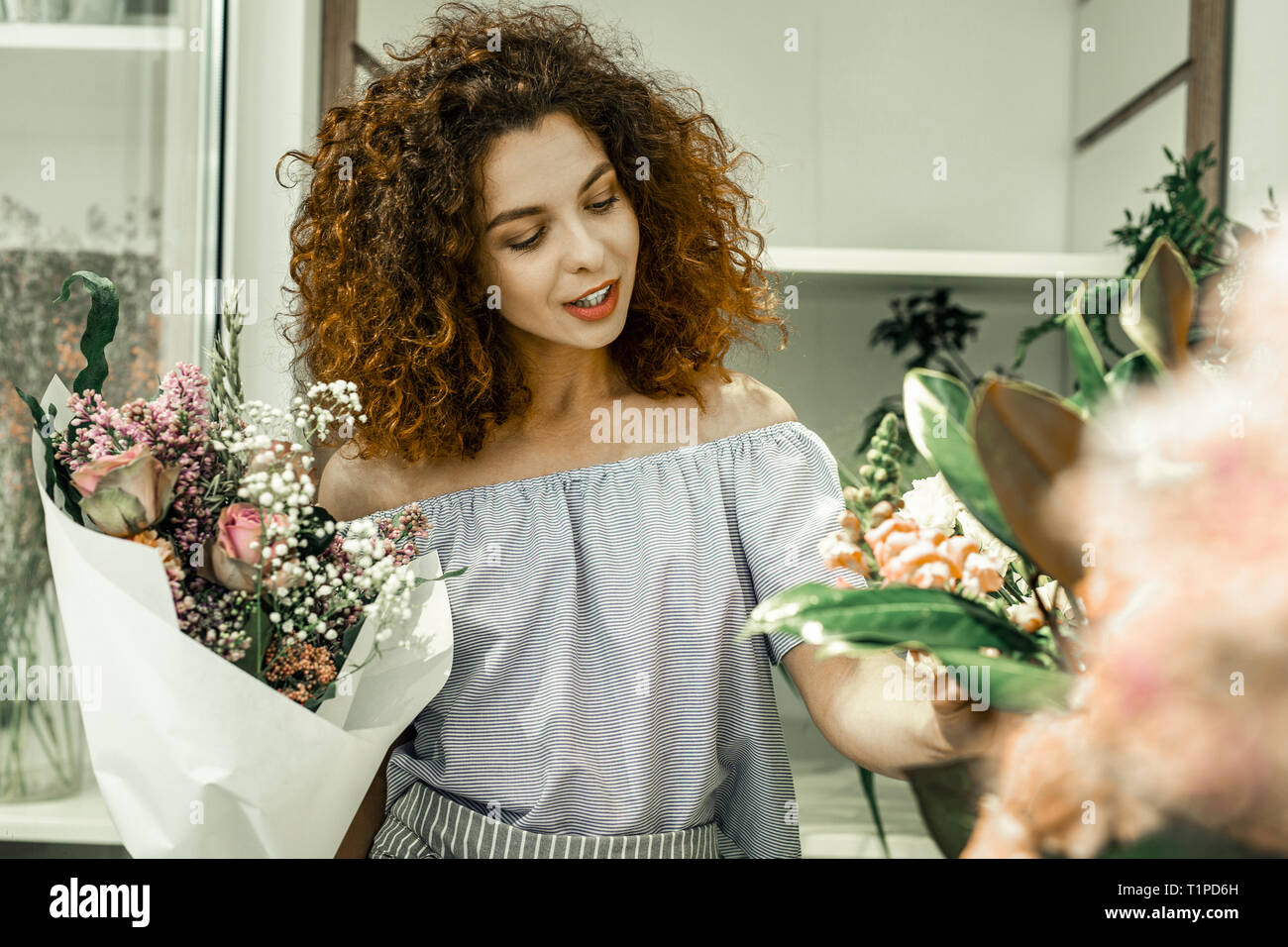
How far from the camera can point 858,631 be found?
1.07 feet

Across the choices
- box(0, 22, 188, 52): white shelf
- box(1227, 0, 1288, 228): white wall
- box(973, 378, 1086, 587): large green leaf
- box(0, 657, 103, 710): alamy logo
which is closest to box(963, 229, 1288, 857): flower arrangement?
box(973, 378, 1086, 587): large green leaf

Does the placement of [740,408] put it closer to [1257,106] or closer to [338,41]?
[338,41]

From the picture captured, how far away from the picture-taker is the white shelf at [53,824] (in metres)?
0.99

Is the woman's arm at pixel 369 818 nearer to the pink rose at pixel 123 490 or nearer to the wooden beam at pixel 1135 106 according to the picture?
the pink rose at pixel 123 490

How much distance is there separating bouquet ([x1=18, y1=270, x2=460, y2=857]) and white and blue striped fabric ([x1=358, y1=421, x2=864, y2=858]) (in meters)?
0.14

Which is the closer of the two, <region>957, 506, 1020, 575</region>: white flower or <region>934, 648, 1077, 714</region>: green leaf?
<region>934, 648, 1077, 714</region>: green leaf

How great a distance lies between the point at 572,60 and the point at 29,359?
2.01 feet

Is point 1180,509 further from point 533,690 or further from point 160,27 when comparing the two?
point 160,27

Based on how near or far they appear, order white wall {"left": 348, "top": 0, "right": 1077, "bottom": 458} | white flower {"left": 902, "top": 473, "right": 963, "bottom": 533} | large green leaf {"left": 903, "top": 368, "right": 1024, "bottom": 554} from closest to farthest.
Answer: large green leaf {"left": 903, "top": 368, "right": 1024, "bottom": 554} < white flower {"left": 902, "top": 473, "right": 963, "bottom": 533} < white wall {"left": 348, "top": 0, "right": 1077, "bottom": 458}

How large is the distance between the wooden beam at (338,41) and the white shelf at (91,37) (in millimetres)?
213

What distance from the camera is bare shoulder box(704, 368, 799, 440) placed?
0.82 meters

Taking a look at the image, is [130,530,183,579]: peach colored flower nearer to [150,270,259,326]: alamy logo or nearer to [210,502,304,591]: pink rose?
[210,502,304,591]: pink rose

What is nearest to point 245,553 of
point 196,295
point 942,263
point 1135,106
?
point 196,295
